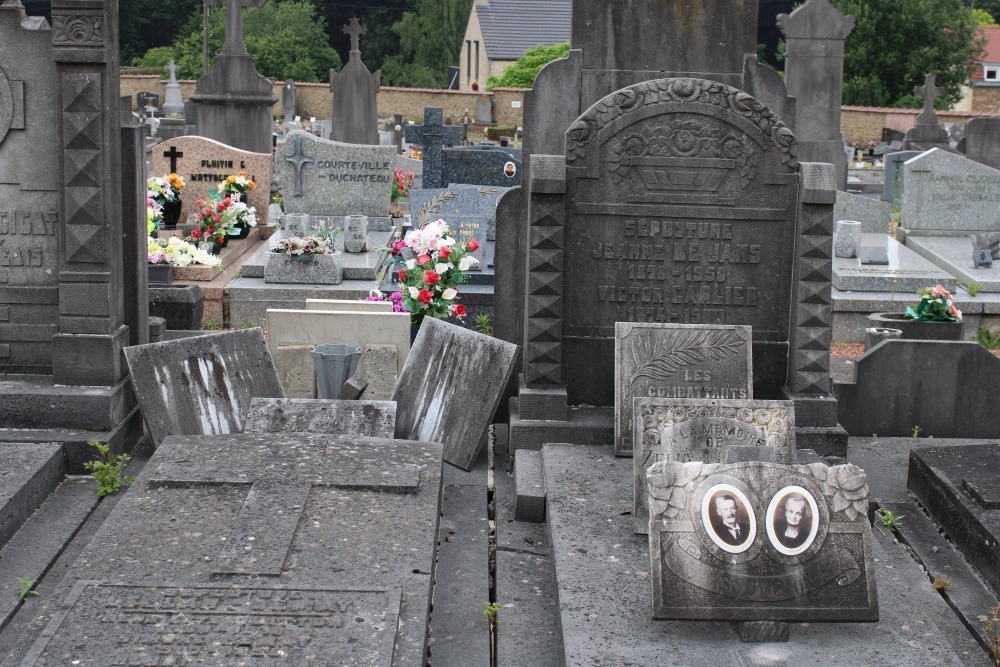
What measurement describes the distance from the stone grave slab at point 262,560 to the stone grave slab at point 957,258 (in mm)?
7176

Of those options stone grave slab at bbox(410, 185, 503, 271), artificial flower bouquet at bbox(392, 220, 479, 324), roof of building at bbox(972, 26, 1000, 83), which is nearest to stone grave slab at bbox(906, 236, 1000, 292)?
stone grave slab at bbox(410, 185, 503, 271)

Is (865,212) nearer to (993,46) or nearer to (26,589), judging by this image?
(26,589)

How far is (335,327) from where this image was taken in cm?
726

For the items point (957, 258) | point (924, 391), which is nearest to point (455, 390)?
point (924, 391)

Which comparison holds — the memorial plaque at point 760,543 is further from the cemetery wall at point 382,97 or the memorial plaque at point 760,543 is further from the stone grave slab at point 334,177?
the cemetery wall at point 382,97

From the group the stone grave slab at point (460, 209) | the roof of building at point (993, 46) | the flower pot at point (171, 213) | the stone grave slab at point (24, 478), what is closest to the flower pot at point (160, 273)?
the stone grave slab at point (460, 209)

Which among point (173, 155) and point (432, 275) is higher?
point (173, 155)

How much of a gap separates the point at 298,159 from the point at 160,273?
10.7 ft

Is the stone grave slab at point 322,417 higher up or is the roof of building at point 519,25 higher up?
the roof of building at point 519,25

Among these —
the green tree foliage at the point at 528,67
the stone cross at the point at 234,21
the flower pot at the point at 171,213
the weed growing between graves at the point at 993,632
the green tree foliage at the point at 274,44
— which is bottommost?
the weed growing between graves at the point at 993,632

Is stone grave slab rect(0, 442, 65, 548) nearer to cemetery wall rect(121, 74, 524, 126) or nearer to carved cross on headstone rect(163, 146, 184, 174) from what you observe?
carved cross on headstone rect(163, 146, 184, 174)

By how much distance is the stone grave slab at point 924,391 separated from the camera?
7.12 metres

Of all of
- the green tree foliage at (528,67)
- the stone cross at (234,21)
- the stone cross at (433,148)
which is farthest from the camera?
the green tree foliage at (528,67)

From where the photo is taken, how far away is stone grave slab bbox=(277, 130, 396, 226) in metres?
13.1
